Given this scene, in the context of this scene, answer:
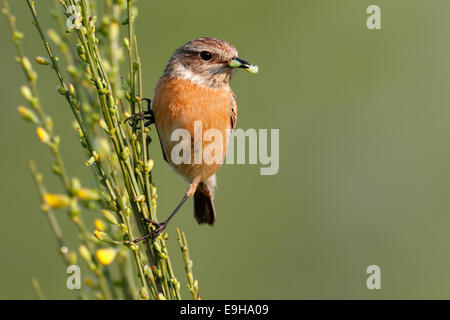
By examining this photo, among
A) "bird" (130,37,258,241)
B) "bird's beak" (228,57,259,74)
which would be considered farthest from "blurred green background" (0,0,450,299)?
"bird's beak" (228,57,259,74)

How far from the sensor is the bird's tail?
4.85 metres

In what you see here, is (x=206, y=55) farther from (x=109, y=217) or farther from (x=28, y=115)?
(x=109, y=217)

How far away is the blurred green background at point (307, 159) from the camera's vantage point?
586 centimetres

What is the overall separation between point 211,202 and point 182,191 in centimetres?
155

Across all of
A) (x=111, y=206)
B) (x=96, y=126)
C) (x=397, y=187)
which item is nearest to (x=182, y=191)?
(x=397, y=187)

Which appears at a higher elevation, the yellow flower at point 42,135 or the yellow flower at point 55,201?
the yellow flower at point 42,135

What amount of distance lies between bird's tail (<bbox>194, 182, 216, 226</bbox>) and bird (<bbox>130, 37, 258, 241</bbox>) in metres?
0.61

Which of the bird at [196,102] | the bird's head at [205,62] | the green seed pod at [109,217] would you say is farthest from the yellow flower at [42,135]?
the bird's head at [205,62]

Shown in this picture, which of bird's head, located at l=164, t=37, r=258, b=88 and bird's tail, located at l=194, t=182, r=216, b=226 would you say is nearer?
bird's head, located at l=164, t=37, r=258, b=88

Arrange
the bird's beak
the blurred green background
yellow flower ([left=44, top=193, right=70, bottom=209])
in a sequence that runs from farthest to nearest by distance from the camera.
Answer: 1. the blurred green background
2. the bird's beak
3. yellow flower ([left=44, top=193, right=70, bottom=209])

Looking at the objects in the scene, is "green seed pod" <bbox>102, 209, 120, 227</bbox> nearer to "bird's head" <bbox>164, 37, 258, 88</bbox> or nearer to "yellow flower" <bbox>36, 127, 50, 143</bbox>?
"yellow flower" <bbox>36, 127, 50, 143</bbox>

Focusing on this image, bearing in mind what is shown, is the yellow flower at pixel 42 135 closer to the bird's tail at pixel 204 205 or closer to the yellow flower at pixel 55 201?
the yellow flower at pixel 55 201

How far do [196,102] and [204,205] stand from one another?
1.33 m

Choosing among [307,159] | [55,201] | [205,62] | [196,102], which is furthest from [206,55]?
[307,159]
